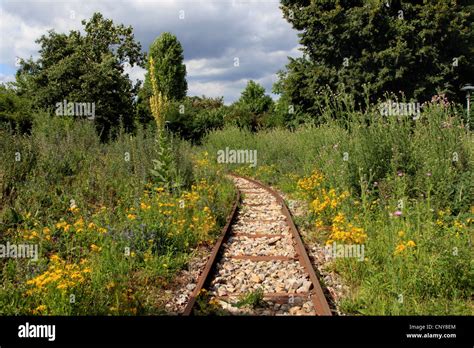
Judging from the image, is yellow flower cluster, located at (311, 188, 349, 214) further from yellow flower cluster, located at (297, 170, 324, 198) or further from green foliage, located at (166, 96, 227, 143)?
green foliage, located at (166, 96, 227, 143)

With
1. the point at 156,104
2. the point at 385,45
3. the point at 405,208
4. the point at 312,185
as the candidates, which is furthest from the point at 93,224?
the point at 385,45

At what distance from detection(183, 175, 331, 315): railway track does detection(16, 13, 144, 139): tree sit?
47.1ft

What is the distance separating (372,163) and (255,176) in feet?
29.8

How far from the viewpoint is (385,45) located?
23.8m

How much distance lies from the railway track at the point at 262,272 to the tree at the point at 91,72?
14.4 m

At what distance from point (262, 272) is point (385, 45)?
22.2m

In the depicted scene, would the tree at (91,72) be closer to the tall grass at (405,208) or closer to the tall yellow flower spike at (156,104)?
the tall yellow flower spike at (156,104)

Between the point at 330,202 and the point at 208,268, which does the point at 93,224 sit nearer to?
the point at 208,268

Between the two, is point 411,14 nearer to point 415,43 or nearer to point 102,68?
point 415,43

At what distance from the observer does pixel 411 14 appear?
2419cm

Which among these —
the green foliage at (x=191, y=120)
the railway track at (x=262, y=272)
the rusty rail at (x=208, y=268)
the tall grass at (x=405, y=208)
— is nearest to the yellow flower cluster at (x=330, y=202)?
the tall grass at (x=405, y=208)

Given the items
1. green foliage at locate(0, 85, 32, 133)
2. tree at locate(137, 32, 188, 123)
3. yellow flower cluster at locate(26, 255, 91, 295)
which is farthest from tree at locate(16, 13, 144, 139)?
yellow flower cluster at locate(26, 255, 91, 295)

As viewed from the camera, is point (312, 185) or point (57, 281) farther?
point (312, 185)
